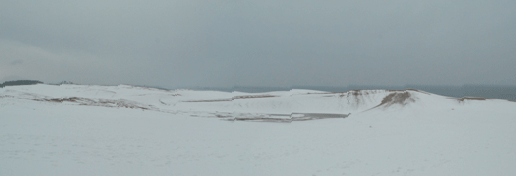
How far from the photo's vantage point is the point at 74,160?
688 centimetres

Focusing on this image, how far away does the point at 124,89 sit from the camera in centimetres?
4450

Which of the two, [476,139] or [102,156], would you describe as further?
[476,139]

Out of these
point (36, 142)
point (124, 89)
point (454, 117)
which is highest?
point (124, 89)

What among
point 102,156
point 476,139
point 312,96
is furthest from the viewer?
point 312,96

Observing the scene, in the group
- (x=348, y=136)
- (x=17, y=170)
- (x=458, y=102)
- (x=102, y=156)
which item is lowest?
(x=17, y=170)

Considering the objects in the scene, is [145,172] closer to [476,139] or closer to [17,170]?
[17,170]

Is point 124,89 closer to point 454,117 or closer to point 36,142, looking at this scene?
point 36,142

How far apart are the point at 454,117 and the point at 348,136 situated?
35.3ft

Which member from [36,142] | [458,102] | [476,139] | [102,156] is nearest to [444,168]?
[476,139]

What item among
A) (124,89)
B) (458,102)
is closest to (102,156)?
(458,102)

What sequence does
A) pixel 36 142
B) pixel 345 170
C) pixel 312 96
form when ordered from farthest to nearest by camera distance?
1. pixel 312 96
2. pixel 36 142
3. pixel 345 170

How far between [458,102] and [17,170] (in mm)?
30113

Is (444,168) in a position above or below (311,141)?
below

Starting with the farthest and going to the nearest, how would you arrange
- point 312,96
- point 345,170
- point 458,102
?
point 312,96 → point 458,102 → point 345,170
